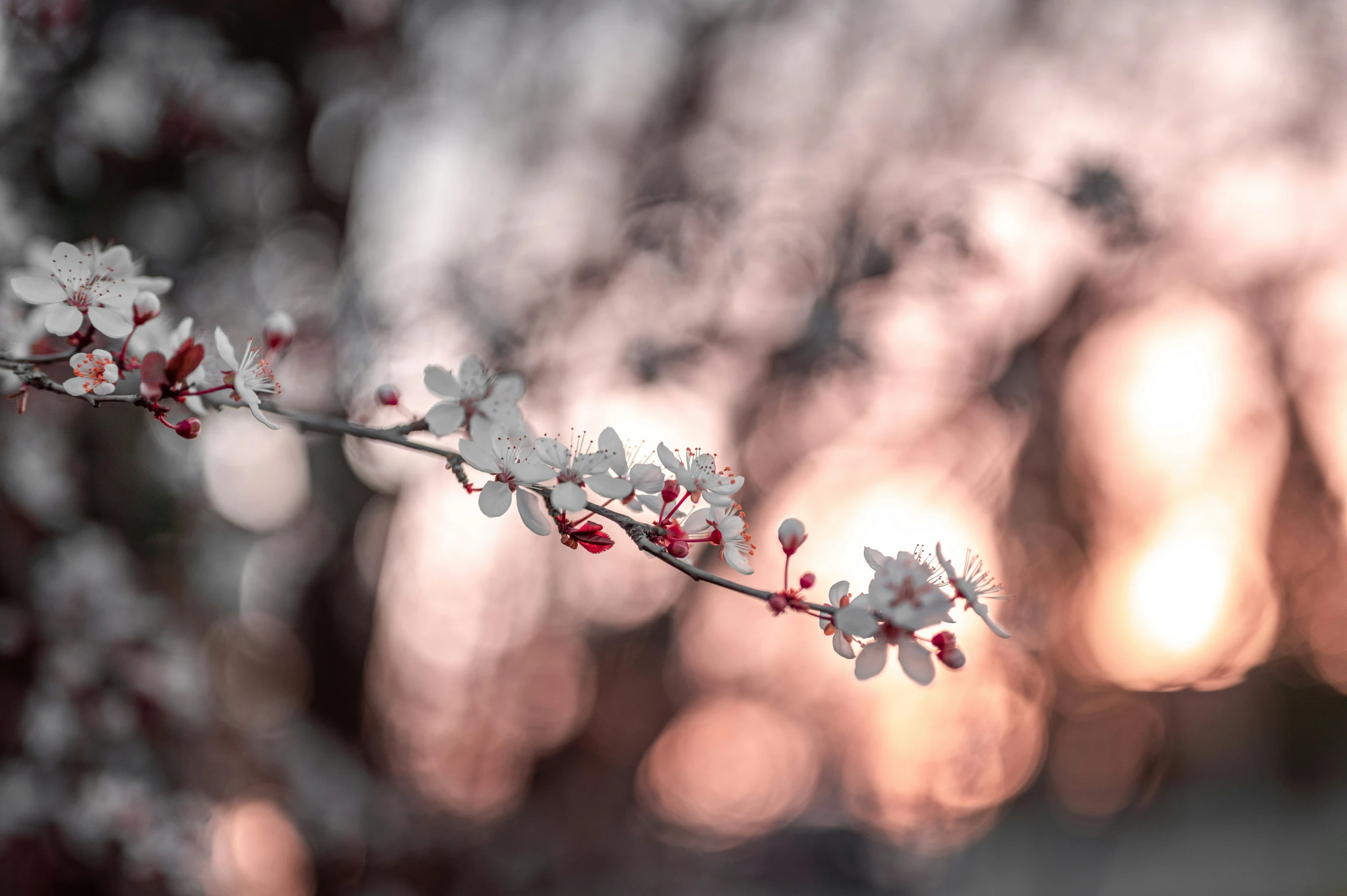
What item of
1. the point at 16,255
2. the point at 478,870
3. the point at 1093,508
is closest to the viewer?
the point at 16,255

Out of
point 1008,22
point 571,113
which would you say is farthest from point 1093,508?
point 571,113

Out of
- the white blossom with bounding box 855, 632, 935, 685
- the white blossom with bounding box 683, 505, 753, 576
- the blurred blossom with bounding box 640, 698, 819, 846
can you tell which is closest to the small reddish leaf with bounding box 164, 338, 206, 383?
the white blossom with bounding box 683, 505, 753, 576

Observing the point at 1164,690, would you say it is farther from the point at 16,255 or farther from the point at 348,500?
the point at 16,255

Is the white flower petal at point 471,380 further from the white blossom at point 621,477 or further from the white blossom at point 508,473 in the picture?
the white blossom at point 621,477

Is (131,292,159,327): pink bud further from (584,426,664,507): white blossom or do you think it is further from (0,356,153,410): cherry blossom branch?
(584,426,664,507): white blossom

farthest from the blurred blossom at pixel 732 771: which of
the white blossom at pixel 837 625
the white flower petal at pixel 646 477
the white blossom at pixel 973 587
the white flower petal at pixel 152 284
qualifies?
the white flower petal at pixel 152 284

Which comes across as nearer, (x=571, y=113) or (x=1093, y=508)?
(x=571, y=113)

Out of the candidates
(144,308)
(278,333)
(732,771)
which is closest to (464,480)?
(278,333)
